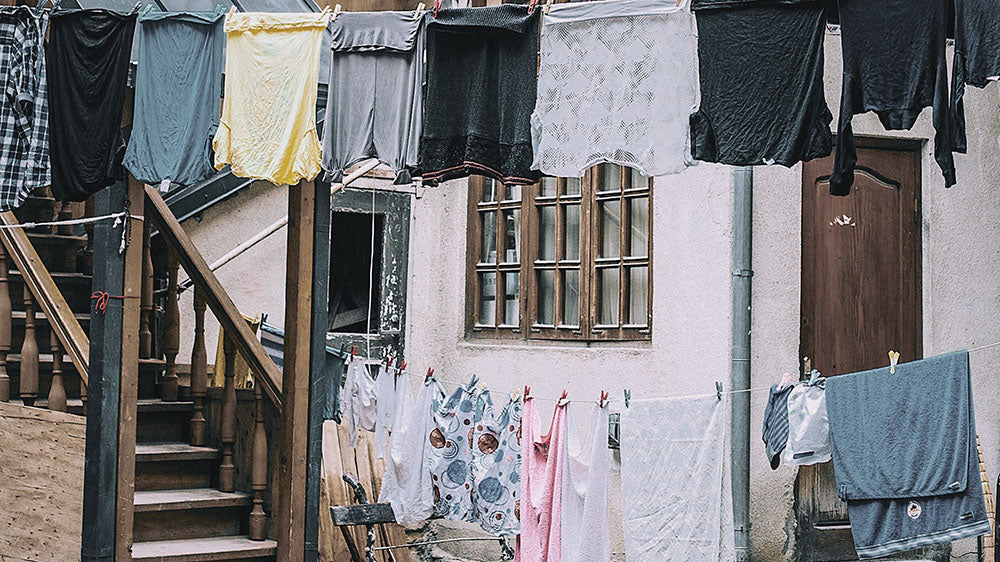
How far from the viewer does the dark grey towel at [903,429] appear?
21.4 feet

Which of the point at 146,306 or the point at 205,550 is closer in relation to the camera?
the point at 205,550

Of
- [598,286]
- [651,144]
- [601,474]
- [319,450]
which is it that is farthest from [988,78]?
[598,286]

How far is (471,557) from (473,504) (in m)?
2.31

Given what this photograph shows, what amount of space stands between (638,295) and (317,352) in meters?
2.96

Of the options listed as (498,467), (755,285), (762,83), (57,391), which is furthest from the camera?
(755,285)

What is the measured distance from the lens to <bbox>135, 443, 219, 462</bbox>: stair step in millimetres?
7285

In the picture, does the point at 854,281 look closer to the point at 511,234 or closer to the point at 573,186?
the point at 573,186

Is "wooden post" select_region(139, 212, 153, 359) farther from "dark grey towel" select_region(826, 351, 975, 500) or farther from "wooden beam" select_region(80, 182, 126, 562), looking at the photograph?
"dark grey towel" select_region(826, 351, 975, 500)

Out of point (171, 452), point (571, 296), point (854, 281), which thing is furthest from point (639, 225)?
point (171, 452)

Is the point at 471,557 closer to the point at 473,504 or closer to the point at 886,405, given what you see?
the point at 473,504

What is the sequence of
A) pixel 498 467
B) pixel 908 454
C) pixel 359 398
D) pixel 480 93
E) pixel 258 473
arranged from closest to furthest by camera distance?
pixel 480 93 < pixel 908 454 < pixel 258 473 < pixel 498 467 < pixel 359 398

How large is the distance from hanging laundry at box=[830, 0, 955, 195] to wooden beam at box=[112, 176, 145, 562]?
11.2 ft

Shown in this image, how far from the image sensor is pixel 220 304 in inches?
290

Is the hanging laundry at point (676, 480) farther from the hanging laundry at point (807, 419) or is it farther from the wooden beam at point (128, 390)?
the wooden beam at point (128, 390)
